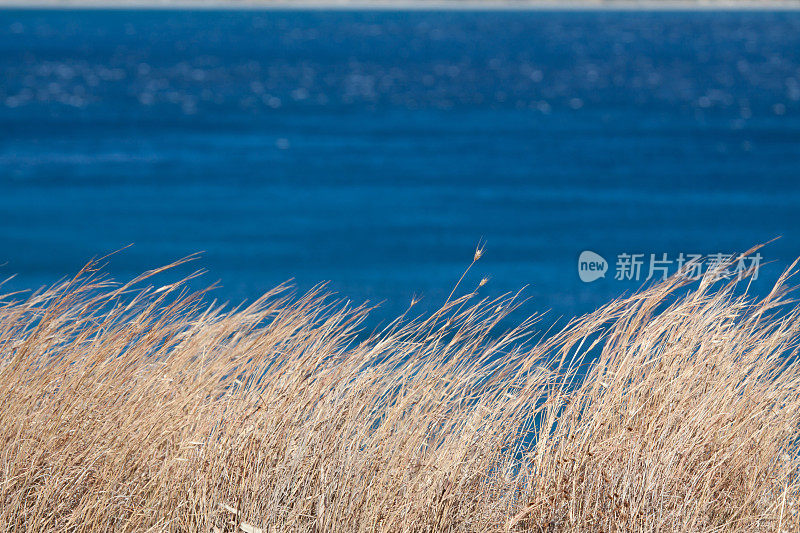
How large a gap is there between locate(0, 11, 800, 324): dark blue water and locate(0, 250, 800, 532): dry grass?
1405 millimetres

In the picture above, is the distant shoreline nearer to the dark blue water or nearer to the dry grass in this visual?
the dark blue water

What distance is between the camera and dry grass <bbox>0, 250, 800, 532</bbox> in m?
3.13

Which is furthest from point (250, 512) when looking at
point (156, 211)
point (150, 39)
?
point (150, 39)

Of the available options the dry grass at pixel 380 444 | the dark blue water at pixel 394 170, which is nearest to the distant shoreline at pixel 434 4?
the dark blue water at pixel 394 170

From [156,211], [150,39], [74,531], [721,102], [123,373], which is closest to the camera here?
[74,531]

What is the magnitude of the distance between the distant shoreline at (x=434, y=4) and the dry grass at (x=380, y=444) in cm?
15759

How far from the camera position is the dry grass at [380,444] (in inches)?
123

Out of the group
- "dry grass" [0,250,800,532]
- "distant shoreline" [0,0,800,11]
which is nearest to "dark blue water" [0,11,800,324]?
"dry grass" [0,250,800,532]

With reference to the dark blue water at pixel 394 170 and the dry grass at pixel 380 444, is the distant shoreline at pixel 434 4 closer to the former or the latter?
the dark blue water at pixel 394 170

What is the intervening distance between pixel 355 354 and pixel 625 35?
102538 millimetres

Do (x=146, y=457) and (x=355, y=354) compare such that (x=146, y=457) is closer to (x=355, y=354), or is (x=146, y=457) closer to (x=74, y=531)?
(x=74, y=531)

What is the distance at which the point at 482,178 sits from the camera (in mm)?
23453

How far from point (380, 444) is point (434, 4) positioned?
545 feet

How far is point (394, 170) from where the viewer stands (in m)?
23.9
